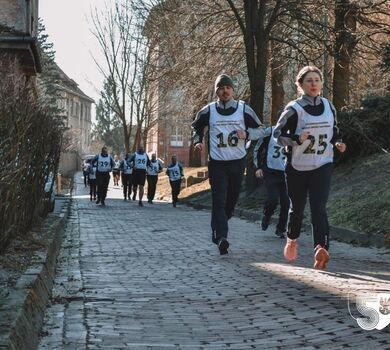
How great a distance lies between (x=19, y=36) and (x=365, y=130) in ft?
32.0

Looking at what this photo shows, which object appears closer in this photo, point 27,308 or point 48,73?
point 27,308

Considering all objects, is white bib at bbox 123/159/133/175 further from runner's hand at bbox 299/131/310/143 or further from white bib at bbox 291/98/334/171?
runner's hand at bbox 299/131/310/143

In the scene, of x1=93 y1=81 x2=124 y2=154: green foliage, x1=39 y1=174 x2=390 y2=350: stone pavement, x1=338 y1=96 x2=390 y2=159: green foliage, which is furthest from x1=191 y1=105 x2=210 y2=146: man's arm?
x1=93 y1=81 x2=124 y2=154: green foliage

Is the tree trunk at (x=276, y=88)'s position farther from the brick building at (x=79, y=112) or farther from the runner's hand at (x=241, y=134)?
the brick building at (x=79, y=112)

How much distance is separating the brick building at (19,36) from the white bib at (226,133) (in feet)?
42.1

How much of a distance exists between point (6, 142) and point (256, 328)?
283 centimetres

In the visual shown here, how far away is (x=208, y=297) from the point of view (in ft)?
20.0

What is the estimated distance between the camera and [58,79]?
211ft

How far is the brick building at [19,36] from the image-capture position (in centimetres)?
2067

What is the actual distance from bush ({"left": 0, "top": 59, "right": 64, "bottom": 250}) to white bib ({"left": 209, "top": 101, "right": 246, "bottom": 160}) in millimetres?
2068

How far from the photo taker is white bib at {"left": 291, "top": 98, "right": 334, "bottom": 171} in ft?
23.8

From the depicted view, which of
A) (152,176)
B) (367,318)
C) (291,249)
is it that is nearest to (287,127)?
(291,249)

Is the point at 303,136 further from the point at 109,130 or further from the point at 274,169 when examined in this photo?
the point at 109,130

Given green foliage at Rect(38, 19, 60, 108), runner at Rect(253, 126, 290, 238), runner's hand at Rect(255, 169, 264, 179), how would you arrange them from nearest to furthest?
runner's hand at Rect(255, 169, 264, 179) < runner at Rect(253, 126, 290, 238) < green foliage at Rect(38, 19, 60, 108)
